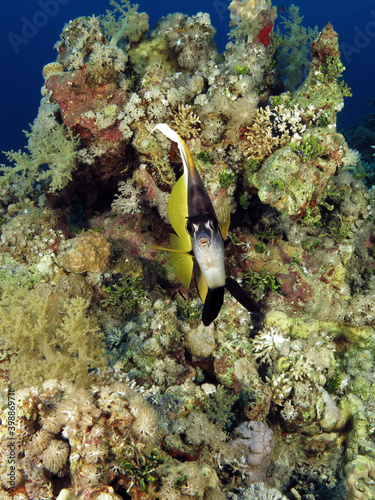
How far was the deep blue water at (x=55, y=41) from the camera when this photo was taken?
178ft

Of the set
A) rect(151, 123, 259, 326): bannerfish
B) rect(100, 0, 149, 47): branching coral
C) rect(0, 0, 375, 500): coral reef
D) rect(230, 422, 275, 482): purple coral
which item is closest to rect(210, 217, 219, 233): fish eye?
rect(151, 123, 259, 326): bannerfish

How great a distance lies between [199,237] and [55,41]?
109 m

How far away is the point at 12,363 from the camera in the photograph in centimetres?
327

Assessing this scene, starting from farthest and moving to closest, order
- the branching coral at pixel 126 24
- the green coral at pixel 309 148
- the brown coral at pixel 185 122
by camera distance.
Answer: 1. the branching coral at pixel 126 24
2. the brown coral at pixel 185 122
3. the green coral at pixel 309 148

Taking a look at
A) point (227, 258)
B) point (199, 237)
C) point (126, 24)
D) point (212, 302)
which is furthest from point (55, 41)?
point (212, 302)

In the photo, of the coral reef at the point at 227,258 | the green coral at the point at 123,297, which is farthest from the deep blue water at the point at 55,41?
the green coral at the point at 123,297

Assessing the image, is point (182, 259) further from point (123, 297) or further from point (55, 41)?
point (55, 41)

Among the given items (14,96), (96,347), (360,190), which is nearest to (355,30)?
(14,96)

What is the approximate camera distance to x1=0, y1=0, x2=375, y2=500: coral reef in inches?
148

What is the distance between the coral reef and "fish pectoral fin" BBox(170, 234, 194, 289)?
129cm

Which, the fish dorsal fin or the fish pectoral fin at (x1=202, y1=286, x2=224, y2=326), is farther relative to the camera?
the fish dorsal fin

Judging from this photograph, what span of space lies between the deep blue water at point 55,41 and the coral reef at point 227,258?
117ft

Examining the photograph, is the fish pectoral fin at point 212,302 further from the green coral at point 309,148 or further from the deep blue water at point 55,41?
the deep blue water at point 55,41

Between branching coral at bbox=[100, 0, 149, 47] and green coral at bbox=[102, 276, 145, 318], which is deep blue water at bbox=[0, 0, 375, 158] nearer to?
branching coral at bbox=[100, 0, 149, 47]
